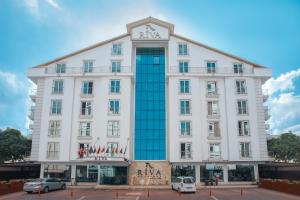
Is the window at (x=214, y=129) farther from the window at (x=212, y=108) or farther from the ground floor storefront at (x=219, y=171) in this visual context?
the ground floor storefront at (x=219, y=171)

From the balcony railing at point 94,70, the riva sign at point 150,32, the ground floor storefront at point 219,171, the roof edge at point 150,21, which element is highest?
the roof edge at point 150,21

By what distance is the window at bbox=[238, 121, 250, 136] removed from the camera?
46875mm

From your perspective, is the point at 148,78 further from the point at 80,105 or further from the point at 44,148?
the point at 44,148

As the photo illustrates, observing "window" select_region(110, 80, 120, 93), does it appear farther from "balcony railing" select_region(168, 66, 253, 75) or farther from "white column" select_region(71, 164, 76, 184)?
"white column" select_region(71, 164, 76, 184)

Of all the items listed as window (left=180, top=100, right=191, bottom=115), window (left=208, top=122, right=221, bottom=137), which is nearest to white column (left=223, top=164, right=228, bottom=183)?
window (left=208, top=122, right=221, bottom=137)

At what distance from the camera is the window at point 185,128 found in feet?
154

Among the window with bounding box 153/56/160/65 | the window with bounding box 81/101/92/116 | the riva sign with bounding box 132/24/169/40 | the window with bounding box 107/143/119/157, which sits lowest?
the window with bounding box 107/143/119/157

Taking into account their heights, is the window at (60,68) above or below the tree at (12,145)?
above

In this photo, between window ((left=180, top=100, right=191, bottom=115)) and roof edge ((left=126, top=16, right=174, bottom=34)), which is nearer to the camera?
window ((left=180, top=100, right=191, bottom=115))

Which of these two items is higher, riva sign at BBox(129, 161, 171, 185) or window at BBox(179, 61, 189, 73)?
window at BBox(179, 61, 189, 73)

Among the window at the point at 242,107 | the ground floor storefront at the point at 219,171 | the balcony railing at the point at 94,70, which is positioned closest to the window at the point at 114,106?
the balcony railing at the point at 94,70

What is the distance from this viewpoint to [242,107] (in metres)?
48.1

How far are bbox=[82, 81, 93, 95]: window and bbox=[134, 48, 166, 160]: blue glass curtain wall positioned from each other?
755cm

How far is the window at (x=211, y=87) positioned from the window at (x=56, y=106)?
79.3 ft
